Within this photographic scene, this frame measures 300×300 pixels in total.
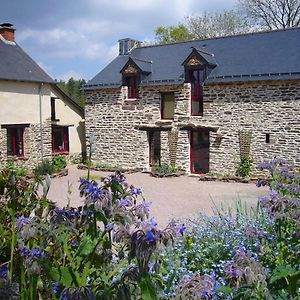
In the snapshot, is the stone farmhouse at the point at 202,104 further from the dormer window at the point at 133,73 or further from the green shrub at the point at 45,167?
the green shrub at the point at 45,167

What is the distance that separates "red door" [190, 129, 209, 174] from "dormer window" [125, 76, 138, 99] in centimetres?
358

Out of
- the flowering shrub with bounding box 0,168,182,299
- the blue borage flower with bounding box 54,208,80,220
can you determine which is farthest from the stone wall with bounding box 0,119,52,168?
the flowering shrub with bounding box 0,168,182,299

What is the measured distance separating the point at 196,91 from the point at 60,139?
8.40m

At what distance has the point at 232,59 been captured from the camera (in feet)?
58.0

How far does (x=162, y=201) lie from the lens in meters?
12.2

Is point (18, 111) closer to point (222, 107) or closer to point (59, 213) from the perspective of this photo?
point (222, 107)

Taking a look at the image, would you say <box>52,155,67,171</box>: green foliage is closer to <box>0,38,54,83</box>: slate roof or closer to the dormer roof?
<box>0,38,54,83</box>: slate roof

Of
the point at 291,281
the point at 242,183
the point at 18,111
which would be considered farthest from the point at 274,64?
the point at 291,281

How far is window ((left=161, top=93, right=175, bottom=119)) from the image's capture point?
18.4 m

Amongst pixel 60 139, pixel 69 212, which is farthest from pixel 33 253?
pixel 60 139

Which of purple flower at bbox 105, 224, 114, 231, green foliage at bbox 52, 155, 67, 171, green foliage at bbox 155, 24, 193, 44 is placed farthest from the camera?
green foliage at bbox 155, 24, 193, 44

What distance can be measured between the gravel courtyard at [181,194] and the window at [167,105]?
296 cm

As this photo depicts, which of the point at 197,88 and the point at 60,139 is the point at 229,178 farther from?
the point at 60,139

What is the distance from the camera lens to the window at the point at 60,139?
856 inches
